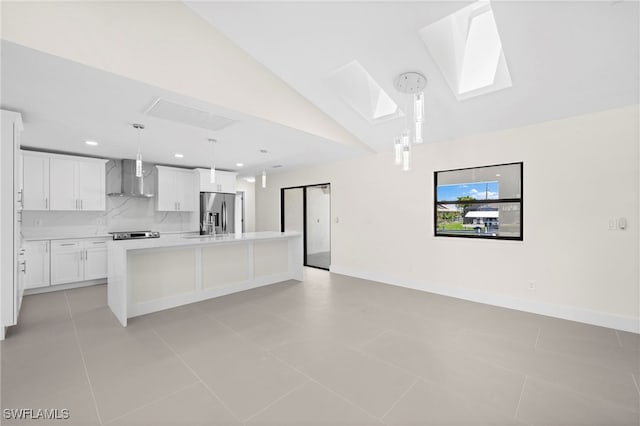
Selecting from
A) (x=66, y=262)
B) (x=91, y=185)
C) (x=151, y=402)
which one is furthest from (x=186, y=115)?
(x=66, y=262)

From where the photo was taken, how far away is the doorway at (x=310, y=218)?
7.19 meters

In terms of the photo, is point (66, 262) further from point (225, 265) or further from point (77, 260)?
point (225, 265)

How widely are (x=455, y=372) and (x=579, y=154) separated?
292 centimetres

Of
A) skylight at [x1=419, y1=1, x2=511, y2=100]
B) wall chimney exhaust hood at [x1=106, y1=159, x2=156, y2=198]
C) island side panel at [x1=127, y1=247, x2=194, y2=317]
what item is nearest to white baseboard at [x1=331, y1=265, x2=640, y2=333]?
skylight at [x1=419, y1=1, x2=511, y2=100]

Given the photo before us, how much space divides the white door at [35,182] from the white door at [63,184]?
6cm

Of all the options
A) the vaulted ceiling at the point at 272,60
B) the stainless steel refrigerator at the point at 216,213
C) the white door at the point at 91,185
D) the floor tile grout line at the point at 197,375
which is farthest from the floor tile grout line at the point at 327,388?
the white door at the point at 91,185

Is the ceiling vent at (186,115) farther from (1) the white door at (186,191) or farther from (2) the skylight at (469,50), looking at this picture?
(1) the white door at (186,191)

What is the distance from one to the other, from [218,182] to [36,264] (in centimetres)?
336

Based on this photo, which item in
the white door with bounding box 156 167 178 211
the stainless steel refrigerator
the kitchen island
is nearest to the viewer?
the kitchen island

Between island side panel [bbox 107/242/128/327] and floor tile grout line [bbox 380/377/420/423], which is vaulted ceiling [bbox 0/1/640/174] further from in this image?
floor tile grout line [bbox 380/377/420/423]

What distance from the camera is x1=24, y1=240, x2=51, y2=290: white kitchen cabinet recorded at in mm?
4219

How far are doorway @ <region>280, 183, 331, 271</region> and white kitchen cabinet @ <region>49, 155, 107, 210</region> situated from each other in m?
3.83

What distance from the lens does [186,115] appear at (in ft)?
10.4

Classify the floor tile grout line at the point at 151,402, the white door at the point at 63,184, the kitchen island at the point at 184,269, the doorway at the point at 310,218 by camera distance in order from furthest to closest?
the doorway at the point at 310,218 < the white door at the point at 63,184 < the kitchen island at the point at 184,269 < the floor tile grout line at the point at 151,402
